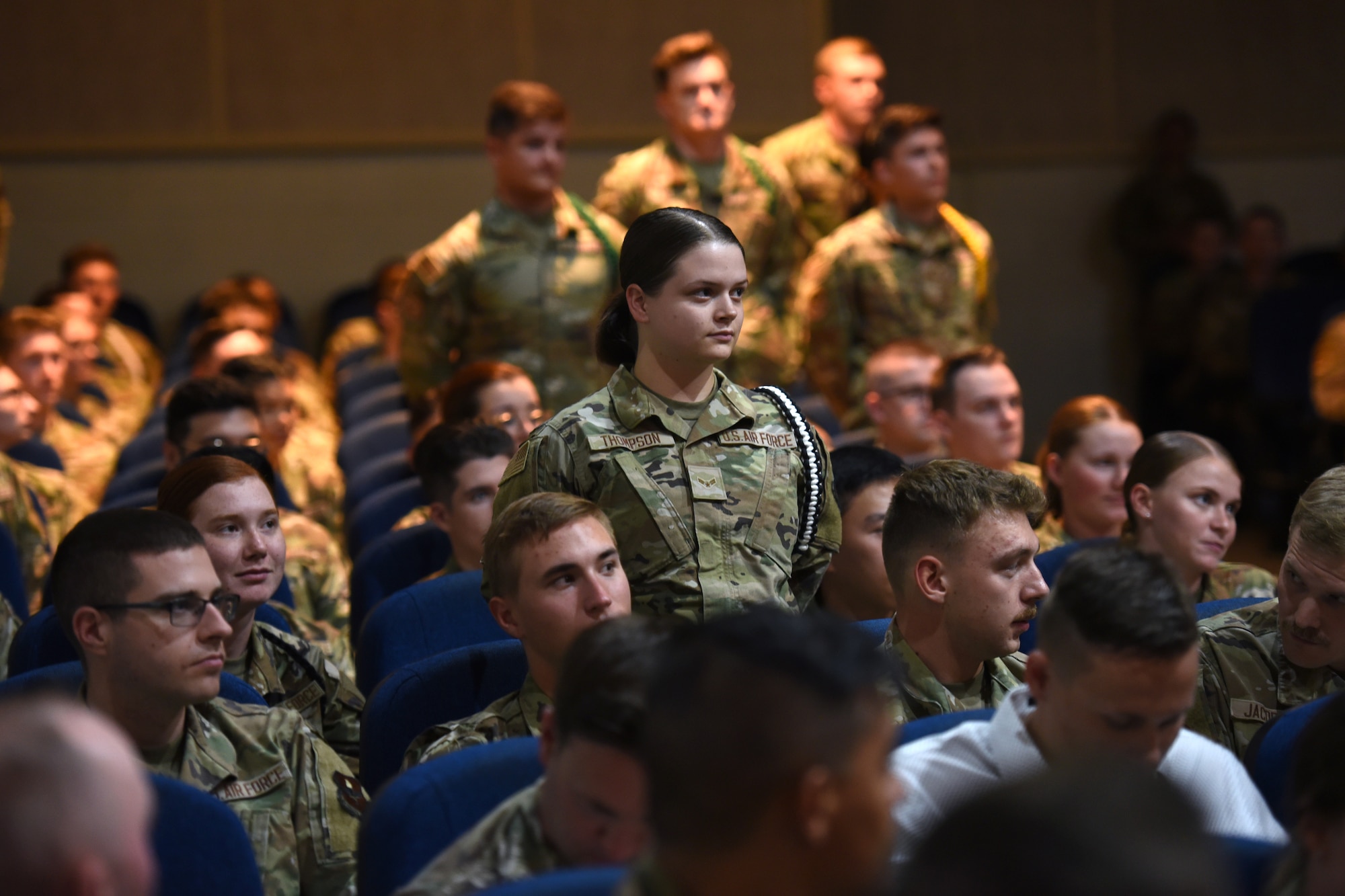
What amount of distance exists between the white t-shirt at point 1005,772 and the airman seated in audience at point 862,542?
3.77ft

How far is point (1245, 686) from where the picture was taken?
2.43 m

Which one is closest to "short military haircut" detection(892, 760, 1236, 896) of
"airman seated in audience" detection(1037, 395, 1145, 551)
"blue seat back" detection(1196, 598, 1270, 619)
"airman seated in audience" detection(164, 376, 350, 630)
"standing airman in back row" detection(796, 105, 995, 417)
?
"blue seat back" detection(1196, 598, 1270, 619)

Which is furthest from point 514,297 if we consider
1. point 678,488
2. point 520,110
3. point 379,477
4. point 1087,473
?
point 678,488

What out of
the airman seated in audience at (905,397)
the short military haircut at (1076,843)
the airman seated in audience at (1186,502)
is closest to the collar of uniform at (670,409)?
the airman seated in audience at (1186,502)

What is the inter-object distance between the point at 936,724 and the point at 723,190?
12.1 ft

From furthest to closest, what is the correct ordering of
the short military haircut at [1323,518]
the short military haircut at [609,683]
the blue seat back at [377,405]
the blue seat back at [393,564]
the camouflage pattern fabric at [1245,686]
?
the blue seat back at [377,405] → the blue seat back at [393,564] → the camouflage pattern fabric at [1245,686] → the short military haircut at [1323,518] → the short military haircut at [609,683]

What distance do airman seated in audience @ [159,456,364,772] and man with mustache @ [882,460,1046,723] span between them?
40.8 inches

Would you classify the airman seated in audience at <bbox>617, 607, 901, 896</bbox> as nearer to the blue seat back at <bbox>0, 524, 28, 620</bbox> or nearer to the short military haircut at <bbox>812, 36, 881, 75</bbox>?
the blue seat back at <bbox>0, 524, 28, 620</bbox>

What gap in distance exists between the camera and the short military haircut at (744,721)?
1.15 m

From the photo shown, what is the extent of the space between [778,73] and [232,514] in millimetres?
6119

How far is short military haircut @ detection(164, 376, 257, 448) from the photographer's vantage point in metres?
3.83

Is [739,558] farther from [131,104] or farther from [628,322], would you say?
[131,104]

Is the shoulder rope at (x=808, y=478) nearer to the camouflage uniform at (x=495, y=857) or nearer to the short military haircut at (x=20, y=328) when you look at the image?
the camouflage uniform at (x=495, y=857)

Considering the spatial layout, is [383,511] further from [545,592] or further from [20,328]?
[20,328]
